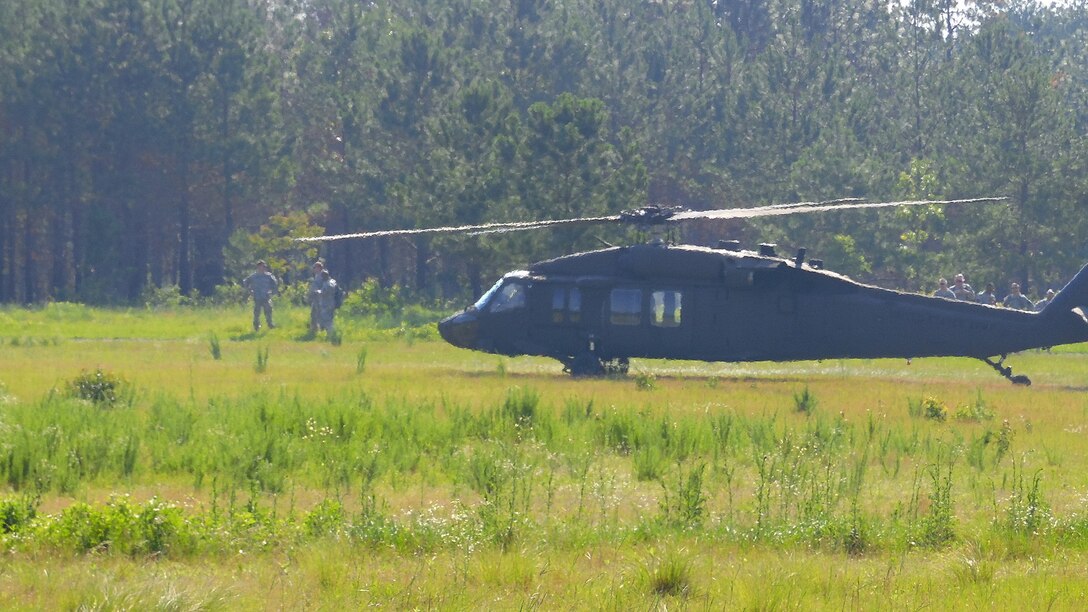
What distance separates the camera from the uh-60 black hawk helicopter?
2173 cm

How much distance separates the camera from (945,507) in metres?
10.6

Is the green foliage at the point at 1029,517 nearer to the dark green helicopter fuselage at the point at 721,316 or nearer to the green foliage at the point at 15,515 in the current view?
the green foliage at the point at 15,515

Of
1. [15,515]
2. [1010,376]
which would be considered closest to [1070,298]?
[1010,376]

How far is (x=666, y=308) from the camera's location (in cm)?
2300

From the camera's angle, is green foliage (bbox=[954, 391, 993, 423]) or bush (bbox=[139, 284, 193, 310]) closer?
green foliage (bbox=[954, 391, 993, 423])

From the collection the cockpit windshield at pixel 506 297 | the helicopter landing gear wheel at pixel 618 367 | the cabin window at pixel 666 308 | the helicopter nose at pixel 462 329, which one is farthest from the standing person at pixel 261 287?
the cabin window at pixel 666 308

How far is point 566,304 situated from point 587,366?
98 cm

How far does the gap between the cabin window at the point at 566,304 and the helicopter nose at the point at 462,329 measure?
1.24 meters

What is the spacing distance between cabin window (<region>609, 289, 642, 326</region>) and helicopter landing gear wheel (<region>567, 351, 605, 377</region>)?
728mm

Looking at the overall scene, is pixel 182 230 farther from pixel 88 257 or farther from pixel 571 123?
pixel 571 123

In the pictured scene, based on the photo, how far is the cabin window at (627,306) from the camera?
2312cm

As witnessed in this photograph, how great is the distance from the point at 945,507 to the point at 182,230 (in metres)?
54.4

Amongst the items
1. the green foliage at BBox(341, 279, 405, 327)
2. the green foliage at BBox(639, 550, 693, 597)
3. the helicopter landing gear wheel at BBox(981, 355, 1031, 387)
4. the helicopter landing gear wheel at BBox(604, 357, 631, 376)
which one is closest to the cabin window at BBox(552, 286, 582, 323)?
the helicopter landing gear wheel at BBox(604, 357, 631, 376)

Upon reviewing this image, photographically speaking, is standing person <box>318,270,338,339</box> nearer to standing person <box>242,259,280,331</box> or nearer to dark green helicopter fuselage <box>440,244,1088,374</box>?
standing person <box>242,259,280,331</box>
